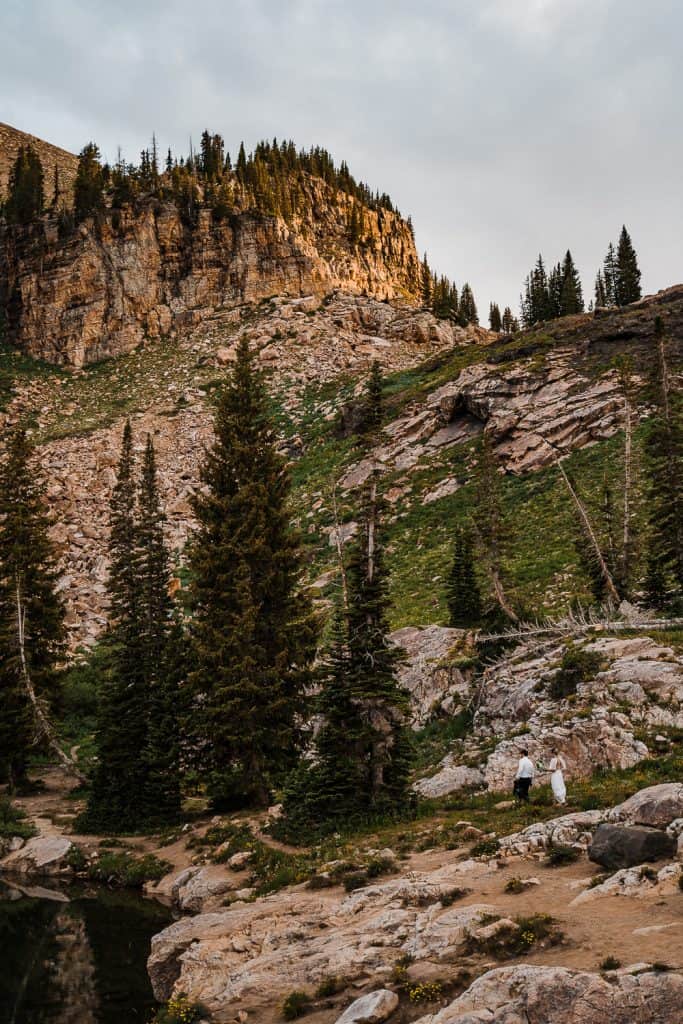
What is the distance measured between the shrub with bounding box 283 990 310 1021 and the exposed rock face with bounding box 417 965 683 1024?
2.24 metres

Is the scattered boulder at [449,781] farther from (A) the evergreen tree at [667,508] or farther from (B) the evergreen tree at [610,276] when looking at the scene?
(B) the evergreen tree at [610,276]

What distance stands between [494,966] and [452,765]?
38.0 feet

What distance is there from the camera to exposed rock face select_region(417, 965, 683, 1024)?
20.8 feet

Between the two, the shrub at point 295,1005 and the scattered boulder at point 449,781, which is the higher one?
the scattered boulder at point 449,781

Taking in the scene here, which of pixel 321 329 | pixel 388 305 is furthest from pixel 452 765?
pixel 388 305

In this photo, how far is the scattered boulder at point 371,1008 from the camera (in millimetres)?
7898

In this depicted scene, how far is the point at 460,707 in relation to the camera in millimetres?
23078

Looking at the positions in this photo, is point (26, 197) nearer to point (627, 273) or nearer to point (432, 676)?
point (627, 273)

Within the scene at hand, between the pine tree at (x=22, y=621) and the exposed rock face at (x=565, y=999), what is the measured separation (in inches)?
990

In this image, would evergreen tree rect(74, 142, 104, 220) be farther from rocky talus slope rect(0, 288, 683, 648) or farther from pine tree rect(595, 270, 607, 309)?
pine tree rect(595, 270, 607, 309)

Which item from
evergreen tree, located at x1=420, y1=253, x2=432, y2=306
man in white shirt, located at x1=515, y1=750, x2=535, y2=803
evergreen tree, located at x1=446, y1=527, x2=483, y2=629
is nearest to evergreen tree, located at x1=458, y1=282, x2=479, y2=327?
evergreen tree, located at x1=420, y1=253, x2=432, y2=306

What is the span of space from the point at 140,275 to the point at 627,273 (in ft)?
225

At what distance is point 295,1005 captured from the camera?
891 centimetres

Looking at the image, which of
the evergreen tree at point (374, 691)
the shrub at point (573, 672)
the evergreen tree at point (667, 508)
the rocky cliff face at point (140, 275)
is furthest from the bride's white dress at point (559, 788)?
the rocky cliff face at point (140, 275)
